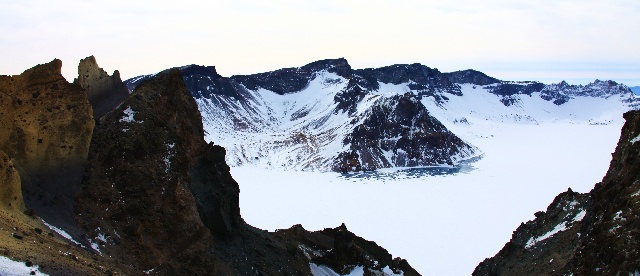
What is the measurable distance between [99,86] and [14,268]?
1652 cm

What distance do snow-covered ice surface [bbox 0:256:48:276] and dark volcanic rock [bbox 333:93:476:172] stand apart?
4594 inches

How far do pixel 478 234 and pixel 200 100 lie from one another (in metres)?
131

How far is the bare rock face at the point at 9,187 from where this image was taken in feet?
54.0

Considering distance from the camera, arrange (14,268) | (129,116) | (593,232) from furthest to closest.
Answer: (129,116)
(593,232)
(14,268)

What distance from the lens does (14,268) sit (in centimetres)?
1231

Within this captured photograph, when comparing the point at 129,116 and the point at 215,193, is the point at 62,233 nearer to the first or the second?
the point at 129,116

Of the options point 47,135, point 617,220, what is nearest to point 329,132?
point 47,135

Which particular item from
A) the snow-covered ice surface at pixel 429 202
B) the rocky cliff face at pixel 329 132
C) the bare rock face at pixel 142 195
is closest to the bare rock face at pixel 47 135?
the bare rock face at pixel 142 195

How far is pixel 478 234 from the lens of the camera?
62562mm

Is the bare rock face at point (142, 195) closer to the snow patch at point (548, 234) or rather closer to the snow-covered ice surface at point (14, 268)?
the snow-covered ice surface at point (14, 268)

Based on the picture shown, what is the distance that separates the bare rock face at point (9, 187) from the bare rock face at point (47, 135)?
1.46 meters

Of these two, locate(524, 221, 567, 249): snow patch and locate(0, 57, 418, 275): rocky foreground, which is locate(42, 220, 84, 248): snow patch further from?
locate(524, 221, 567, 249): snow patch

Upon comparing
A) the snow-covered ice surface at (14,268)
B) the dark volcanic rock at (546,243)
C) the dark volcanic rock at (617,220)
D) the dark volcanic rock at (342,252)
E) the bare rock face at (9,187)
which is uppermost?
the bare rock face at (9,187)

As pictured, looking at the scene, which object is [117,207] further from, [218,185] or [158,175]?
[218,185]
